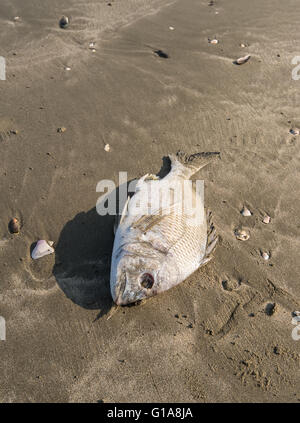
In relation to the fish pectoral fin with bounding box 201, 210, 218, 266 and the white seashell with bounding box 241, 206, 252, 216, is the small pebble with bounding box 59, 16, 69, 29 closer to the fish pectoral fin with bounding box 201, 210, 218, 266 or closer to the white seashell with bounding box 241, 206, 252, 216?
the fish pectoral fin with bounding box 201, 210, 218, 266

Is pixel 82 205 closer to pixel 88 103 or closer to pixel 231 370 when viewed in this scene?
pixel 88 103

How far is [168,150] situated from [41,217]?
2.61 metres

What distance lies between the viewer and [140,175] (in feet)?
18.2

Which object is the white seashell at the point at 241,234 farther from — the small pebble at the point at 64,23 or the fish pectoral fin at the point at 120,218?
the small pebble at the point at 64,23

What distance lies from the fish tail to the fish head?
2030 mm

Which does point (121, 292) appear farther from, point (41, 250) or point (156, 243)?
point (41, 250)

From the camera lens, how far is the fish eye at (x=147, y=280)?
12.8 feet

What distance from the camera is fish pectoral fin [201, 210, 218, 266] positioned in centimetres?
447

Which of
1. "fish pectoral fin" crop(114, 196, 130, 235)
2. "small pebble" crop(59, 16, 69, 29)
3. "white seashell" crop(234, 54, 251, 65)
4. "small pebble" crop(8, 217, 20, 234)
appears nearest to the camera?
"fish pectoral fin" crop(114, 196, 130, 235)

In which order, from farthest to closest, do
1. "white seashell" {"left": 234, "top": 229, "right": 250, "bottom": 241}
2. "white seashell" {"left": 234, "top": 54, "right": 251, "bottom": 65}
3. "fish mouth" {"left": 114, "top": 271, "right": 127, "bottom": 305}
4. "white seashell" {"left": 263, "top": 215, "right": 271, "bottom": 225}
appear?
"white seashell" {"left": 234, "top": 54, "right": 251, "bottom": 65} → "white seashell" {"left": 263, "top": 215, "right": 271, "bottom": 225} → "white seashell" {"left": 234, "top": 229, "right": 250, "bottom": 241} → "fish mouth" {"left": 114, "top": 271, "right": 127, "bottom": 305}

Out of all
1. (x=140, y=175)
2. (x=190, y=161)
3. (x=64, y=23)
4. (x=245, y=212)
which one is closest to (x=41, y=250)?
(x=140, y=175)

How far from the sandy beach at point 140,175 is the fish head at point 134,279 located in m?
0.47

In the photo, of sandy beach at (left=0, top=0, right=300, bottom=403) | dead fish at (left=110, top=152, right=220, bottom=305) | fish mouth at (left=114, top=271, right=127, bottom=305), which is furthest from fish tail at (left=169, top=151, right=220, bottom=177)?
fish mouth at (left=114, top=271, right=127, bottom=305)

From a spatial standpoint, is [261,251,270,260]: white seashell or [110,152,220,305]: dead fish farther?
[261,251,270,260]: white seashell
